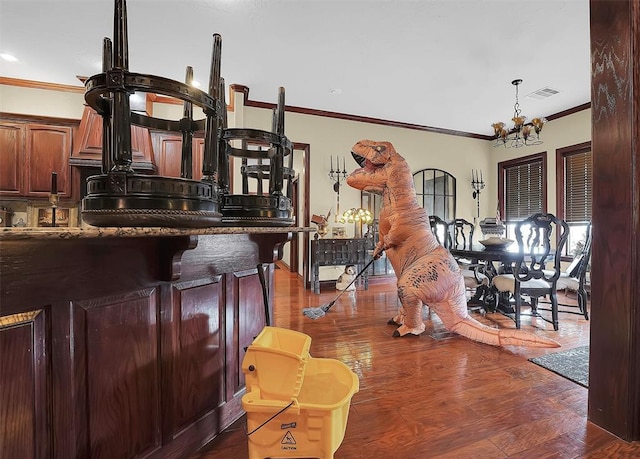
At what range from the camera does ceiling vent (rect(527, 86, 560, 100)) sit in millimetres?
4238

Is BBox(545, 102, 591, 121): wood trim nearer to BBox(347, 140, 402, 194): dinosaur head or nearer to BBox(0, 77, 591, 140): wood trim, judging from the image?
BBox(0, 77, 591, 140): wood trim

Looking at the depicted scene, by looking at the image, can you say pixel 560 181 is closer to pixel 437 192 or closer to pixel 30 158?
pixel 437 192

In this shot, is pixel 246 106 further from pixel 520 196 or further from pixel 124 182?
pixel 520 196

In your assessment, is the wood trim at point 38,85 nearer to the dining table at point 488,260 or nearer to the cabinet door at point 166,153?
the cabinet door at point 166,153

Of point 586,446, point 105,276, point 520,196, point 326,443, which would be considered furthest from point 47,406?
point 520,196

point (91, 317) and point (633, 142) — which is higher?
point (633, 142)

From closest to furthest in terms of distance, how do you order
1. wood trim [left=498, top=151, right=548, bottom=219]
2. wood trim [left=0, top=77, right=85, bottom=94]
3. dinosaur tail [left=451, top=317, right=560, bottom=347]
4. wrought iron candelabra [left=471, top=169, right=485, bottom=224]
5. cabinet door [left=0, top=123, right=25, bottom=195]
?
1. dinosaur tail [left=451, top=317, right=560, bottom=347]
2. cabinet door [left=0, top=123, right=25, bottom=195]
3. wood trim [left=0, top=77, right=85, bottom=94]
4. wood trim [left=498, top=151, right=548, bottom=219]
5. wrought iron candelabra [left=471, top=169, right=485, bottom=224]

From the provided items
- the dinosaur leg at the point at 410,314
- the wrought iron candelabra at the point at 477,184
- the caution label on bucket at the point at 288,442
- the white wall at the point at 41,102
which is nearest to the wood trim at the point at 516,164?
the wrought iron candelabra at the point at 477,184

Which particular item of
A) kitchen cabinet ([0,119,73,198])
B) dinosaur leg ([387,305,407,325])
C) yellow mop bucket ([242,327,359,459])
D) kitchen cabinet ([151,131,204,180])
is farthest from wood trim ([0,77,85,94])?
dinosaur leg ([387,305,407,325])

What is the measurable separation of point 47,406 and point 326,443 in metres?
0.85

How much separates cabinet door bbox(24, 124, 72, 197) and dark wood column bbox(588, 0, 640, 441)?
16.4ft

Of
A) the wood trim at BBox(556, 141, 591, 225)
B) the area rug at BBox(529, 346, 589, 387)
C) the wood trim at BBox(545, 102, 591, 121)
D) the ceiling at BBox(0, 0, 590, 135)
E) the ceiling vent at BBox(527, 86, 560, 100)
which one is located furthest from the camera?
the wood trim at BBox(556, 141, 591, 225)

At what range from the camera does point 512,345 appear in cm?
238

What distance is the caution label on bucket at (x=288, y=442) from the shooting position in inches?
42.9
